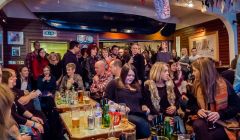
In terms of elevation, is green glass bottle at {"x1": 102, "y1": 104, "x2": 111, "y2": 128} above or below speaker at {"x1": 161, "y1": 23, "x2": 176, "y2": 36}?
below

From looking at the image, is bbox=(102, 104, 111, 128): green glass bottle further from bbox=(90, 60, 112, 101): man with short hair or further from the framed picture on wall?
the framed picture on wall

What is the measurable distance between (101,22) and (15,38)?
266cm

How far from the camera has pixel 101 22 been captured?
26.0 feet

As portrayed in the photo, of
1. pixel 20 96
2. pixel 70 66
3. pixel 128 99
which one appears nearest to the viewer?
pixel 128 99

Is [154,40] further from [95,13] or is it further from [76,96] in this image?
[76,96]

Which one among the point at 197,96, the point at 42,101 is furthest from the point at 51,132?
the point at 197,96


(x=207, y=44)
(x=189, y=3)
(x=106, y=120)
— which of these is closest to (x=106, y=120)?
(x=106, y=120)

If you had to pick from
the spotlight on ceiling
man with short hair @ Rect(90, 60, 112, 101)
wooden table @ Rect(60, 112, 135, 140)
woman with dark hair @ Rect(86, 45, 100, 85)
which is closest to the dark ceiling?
woman with dark hair @ Rect(86, 45, 100, 85)

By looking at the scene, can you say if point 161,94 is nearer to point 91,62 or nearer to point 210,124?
point 210,124

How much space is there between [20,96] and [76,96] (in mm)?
811

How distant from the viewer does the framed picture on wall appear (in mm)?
7064

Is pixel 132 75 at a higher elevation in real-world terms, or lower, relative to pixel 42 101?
higher

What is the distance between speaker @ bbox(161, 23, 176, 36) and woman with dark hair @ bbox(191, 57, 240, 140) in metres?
7.20

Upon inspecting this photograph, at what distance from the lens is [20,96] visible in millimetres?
3545
